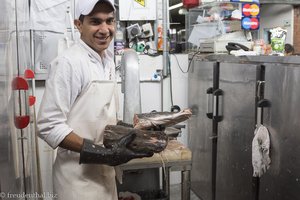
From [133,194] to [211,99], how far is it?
1126mm

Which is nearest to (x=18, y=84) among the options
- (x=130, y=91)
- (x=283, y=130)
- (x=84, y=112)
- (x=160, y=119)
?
(x=84, y=112)

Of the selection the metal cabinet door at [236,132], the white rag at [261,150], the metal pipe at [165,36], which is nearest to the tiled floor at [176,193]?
the metal cabinet door at [236,132]

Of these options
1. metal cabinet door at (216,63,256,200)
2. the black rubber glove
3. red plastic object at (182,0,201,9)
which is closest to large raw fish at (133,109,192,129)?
the black rubber glove

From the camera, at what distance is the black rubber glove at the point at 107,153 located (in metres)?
1.35

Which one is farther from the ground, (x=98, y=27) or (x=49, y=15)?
(x=49, y=15)

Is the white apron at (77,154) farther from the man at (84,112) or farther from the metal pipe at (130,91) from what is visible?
the metal pipe at (130,91)

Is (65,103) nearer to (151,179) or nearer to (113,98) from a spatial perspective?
(113,98)

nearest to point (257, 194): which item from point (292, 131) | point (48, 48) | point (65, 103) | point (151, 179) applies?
point (292, 131)

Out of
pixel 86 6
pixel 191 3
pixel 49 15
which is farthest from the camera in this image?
pixel 191 3

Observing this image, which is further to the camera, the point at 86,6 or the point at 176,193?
the point at 176,193

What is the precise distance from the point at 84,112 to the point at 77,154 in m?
0.19

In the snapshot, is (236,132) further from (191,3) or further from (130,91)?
(191,3)

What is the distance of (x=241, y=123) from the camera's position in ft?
8.84

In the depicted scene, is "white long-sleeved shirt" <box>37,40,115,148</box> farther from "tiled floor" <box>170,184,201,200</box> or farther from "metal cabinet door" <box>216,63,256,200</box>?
"tiled floor" <box>170,184,201,200</box>
